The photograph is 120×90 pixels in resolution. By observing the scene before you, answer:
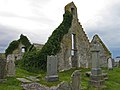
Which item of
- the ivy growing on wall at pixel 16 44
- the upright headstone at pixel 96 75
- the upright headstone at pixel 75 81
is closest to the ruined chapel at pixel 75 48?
the upright headstone at pixel 96 75

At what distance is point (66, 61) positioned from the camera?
27.6 meters

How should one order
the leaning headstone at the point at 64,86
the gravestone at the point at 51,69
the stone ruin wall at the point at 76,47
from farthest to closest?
the stone ruin wall at the point at 76,47
the gravestone at the point at 51,69
the leaning headstone at the point at 64,86

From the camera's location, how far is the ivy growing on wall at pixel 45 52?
24.8 m

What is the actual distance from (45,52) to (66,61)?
12.2ft

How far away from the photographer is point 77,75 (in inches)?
502

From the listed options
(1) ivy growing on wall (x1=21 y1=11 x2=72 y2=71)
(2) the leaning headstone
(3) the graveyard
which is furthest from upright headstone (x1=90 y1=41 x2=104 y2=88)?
(1) ivy growing on wall (x1=21 y1=11 x2=72 y2=71)

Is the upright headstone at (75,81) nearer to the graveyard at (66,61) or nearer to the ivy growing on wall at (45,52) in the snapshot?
the graveyard at (66,61)

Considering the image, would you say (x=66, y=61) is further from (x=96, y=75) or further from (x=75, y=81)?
(x=75, y=81)

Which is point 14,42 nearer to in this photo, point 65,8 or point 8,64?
point 65,8

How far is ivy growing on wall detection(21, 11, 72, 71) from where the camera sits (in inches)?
978

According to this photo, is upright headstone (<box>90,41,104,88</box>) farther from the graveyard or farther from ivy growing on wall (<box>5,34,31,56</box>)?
ivy growing on wall (<box>5,34,31,56</box>)

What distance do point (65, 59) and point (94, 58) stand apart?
37.1ft

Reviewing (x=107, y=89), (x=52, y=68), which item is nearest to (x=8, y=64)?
(x=52, y=68)

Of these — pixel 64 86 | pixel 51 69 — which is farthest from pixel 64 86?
pixel 51 69
